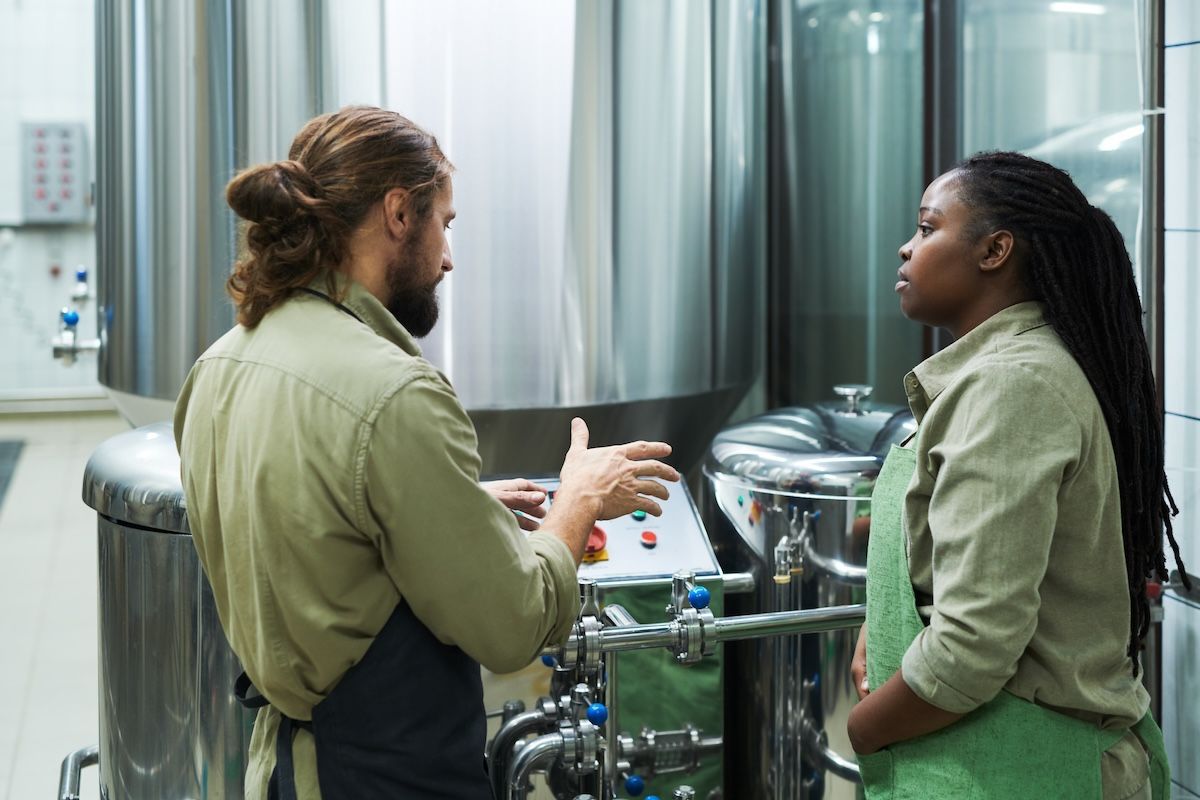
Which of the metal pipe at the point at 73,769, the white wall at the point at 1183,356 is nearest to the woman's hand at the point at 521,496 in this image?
the metal pipe at the point at 73,769

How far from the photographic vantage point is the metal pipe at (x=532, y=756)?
1.45 m

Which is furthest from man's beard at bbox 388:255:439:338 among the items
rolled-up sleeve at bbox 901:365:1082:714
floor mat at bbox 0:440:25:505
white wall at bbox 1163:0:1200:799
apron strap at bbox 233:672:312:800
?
floor mat at bbox 0:440:25:505

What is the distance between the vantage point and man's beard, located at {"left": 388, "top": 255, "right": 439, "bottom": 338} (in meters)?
1.15

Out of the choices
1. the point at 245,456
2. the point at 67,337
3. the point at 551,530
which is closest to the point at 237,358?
the point at 245,456

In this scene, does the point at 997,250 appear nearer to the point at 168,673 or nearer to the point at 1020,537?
the point at 1020,537

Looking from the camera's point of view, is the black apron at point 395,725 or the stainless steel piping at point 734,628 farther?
the stainless steel piping at point 734,628

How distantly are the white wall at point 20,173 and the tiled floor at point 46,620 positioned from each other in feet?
1.99

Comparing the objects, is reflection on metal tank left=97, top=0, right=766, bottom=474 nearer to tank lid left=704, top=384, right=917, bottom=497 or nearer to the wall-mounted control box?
tank lid left=704, top=384, right=917, bottom=497

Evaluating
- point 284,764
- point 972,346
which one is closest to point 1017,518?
point 972,346

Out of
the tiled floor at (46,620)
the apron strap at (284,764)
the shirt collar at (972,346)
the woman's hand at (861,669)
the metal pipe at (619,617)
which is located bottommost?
the tiled floor at (46,620)

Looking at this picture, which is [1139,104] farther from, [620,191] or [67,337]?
[67,337]

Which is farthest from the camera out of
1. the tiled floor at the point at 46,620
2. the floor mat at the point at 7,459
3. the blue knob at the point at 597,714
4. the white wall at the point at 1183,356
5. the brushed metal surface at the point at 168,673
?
the floor mat at the point at 7,459

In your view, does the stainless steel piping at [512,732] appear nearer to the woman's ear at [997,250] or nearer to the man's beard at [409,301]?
the man's beard at [409,301]

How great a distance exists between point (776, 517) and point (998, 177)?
3.12ft
